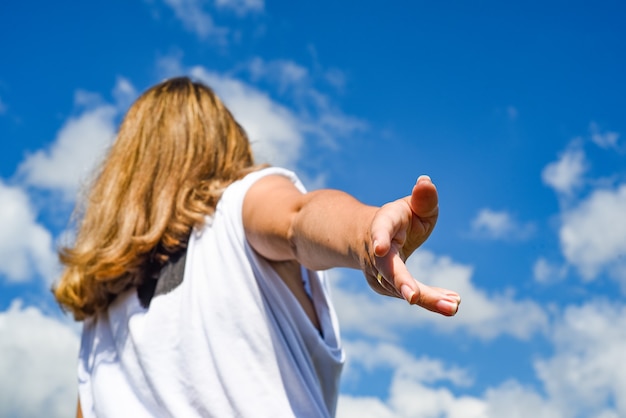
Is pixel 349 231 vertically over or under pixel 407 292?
over

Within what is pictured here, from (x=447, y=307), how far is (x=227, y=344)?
160cm

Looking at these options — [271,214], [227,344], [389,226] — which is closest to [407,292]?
[389,226]

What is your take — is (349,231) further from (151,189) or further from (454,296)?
(151,189)

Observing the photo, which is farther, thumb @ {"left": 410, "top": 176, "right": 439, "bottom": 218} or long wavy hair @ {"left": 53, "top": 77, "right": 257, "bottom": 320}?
long wavy hair @ {"left": 53, "top": 77, "right": 257, "bottom": 320}

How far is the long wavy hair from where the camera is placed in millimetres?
3355

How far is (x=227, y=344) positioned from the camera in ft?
9.79

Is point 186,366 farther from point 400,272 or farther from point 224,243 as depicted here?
point 400,272

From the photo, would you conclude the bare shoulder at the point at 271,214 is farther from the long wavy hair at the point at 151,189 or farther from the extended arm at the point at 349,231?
the long wavy hair at the point at 151,189

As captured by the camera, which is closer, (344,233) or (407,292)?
(407,292)

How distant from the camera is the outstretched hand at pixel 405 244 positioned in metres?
1.63

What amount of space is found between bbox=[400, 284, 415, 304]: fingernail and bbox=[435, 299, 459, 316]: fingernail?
0.07 m

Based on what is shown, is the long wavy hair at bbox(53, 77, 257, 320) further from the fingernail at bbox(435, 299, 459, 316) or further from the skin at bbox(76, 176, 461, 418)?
the fingernail at bbox(435, 299, 459, 316)

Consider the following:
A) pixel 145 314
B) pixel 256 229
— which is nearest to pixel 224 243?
pixel 256 229

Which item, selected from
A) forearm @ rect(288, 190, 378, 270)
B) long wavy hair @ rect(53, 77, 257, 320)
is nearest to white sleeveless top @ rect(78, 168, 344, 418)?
long wavy hair @ rect(53, 77, 257, 320)
